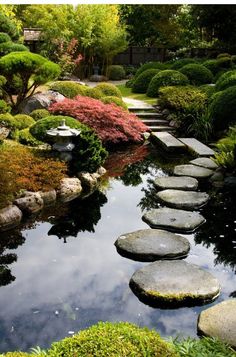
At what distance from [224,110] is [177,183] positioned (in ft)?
14.6

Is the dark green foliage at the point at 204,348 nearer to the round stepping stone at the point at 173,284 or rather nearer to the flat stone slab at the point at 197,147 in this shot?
the round stepping stone at the point at 173,284

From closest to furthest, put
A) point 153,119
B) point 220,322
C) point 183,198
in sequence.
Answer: point 220,322
point 183,198
point 153,119

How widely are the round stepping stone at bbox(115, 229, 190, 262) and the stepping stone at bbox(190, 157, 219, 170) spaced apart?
145 inches

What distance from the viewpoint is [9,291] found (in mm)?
5004

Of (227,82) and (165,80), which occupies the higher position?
(227,82)

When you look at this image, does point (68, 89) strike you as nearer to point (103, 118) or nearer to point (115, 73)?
point (103, 118)

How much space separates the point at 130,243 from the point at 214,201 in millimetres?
2456

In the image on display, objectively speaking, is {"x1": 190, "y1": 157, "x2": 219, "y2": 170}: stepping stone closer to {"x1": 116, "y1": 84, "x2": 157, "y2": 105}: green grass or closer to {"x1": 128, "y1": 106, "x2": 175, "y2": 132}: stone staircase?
{"x1": 128, "y1": 106, "x2": 175, "y2": 132}: stone staircase

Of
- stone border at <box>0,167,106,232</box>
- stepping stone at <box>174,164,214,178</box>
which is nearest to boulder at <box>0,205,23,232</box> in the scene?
stone border at <box>0,167,106,232</box>

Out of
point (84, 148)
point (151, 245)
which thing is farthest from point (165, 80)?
point (151, 245)

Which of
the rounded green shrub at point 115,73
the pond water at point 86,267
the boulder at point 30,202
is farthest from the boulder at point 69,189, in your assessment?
the rounded green shrub at point 115,73

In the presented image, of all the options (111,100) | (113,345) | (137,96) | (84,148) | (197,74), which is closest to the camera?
(113,345)

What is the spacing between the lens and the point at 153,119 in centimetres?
1485

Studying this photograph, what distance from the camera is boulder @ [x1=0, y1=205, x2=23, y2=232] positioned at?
6630mm
